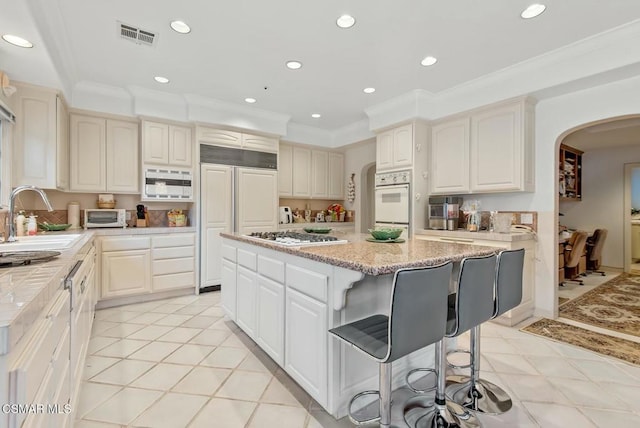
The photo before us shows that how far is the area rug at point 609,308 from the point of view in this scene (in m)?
3.25

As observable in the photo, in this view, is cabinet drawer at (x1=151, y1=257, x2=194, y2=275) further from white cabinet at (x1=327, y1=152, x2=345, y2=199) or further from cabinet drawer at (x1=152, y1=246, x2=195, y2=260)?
white cabinet at (x1=327, y1=152, x2=345, y2=199)

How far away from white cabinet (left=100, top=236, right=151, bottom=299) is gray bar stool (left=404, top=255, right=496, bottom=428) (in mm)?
3533

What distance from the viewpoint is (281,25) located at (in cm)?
258

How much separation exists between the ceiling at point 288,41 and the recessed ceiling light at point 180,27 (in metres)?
0.05

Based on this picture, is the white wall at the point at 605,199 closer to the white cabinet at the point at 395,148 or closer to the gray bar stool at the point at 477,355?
the white cabinet at the point at 395,148

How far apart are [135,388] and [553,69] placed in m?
4.53

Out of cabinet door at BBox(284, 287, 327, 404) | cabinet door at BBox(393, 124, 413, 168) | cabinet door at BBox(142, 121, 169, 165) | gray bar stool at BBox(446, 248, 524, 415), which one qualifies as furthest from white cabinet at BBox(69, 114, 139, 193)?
gray bar stool at BBox(446, 248, 524, 415)

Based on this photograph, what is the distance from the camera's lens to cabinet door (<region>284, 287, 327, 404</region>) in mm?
1779

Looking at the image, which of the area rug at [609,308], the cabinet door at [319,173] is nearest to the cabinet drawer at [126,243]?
the cabinet door at [319,173]

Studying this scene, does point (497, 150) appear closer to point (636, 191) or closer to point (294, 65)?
point (294, 65)

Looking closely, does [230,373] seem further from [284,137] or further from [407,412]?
[284,137]

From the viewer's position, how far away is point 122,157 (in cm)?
413

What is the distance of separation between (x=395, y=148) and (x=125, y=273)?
3944 millimetres

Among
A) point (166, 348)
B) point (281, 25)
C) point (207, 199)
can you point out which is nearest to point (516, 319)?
point (166, 348)
